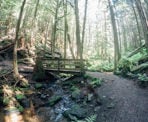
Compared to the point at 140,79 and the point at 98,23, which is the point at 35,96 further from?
the point at 98,23

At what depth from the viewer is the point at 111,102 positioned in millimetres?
11961

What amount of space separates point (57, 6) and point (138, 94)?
13.1m

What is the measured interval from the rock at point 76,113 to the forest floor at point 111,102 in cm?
32

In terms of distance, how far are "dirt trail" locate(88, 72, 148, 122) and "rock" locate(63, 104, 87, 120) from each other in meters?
0.79

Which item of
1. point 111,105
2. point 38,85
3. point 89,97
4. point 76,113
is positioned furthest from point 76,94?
point 38,85

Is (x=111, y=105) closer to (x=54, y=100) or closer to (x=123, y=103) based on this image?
(x=123, y=103)

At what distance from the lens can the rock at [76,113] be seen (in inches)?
450

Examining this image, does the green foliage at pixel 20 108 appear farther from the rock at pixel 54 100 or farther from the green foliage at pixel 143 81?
the green foliage at pixel 143 81

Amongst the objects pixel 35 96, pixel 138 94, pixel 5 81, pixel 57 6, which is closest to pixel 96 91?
pixel 138 94

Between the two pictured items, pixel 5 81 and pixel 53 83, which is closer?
pixel 5 81

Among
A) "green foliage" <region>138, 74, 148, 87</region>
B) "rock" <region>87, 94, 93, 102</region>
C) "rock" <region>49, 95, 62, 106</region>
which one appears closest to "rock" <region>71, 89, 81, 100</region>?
"rock" <region>87, 94, 93, 102</region>

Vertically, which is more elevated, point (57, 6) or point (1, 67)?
point (57, 6)

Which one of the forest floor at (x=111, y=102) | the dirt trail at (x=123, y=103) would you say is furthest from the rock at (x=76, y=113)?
the dirt trail at (x=123, y=103)

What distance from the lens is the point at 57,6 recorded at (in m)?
22.1
